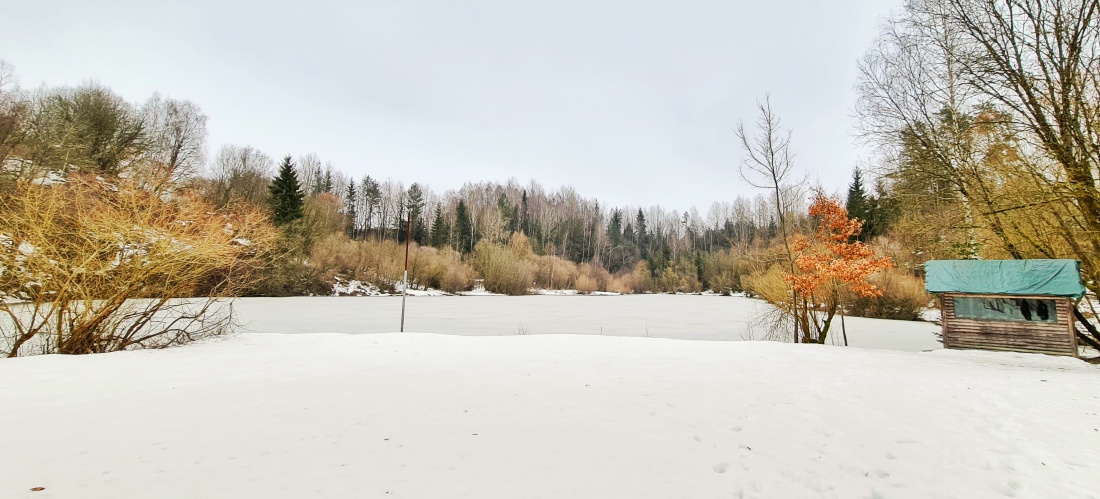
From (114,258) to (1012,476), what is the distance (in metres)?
11.0

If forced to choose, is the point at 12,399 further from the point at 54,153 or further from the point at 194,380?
the point at 54,153

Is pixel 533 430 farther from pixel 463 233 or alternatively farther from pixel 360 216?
pixel 360 216

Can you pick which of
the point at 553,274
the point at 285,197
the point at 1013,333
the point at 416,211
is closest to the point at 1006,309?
the point at 1013,333

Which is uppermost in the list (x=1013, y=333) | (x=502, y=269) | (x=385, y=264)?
(x=385, y=264)

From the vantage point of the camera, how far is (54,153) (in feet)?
62.6

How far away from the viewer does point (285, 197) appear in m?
27.8

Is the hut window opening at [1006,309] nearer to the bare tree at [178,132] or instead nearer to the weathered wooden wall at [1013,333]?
the weathered wooden wall at [1013,333]

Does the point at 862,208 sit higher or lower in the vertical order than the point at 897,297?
higher

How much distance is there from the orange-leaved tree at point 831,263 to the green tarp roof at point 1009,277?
968 millimetres

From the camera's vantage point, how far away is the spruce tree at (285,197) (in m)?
27.4

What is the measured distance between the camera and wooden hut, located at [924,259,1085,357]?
7.79 meters

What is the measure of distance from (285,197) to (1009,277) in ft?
109

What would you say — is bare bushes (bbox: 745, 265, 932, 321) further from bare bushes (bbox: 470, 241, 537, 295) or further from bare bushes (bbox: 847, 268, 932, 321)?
bare bushes (bbox: 470, 241, 537, 295)

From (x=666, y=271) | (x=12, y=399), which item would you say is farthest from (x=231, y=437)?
(x=666, y=271)
